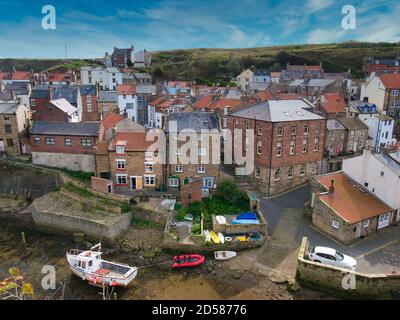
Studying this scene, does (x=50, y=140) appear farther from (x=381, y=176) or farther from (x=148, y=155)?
(x=381, y=176)

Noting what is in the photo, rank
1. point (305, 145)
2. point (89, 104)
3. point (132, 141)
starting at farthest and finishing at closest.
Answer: point (89, 104), point (305, 145), point (132, 141)

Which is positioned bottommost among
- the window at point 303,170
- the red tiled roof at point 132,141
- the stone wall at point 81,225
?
the stone wall at point 81,225

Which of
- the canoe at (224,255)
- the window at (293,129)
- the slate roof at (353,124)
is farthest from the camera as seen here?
the slate roof at (353,124)

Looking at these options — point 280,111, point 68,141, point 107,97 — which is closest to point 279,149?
point 280,111

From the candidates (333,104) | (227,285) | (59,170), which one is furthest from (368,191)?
(59,170)

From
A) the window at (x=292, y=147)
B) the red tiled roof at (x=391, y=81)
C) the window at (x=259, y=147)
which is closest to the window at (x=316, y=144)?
the window at (x=292, y=147)

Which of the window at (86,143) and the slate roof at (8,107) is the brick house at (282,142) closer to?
the window at (86,143)

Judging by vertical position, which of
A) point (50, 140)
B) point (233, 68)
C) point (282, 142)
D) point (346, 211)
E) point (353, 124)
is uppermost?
point (233, 68)

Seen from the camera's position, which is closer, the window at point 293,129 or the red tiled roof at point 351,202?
the red tiled roof at point 351,202
